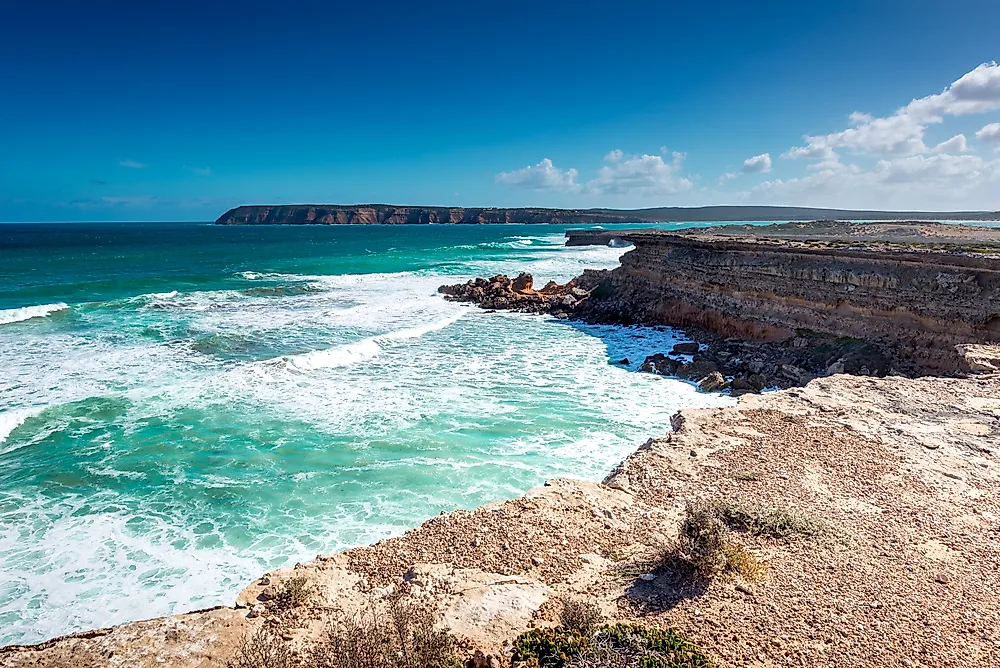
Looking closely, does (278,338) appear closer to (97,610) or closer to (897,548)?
(97,610)

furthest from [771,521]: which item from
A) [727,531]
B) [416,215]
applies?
[416,215]

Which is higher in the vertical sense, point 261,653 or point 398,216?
point 398,216

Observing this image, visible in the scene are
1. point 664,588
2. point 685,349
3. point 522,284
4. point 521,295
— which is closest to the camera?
point 664,588

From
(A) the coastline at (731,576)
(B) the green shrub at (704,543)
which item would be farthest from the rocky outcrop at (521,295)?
(B) the green shrub at (704,543)

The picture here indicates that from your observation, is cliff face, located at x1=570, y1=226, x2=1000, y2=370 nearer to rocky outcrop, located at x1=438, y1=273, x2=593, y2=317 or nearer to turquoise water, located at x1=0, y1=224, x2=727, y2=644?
rocky outcrop, located at x1=438, y1=273, x2=593, y2=317

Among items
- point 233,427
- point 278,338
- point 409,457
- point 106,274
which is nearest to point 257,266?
point 106,274

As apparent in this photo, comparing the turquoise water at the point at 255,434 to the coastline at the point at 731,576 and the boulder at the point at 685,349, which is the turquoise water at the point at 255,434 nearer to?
the boulder at the point at 685,349

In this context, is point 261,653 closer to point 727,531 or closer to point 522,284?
point 727,531
